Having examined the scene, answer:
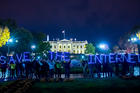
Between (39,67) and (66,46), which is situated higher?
(66,46)

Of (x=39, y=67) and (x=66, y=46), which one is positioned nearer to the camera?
(x=39, y=67)

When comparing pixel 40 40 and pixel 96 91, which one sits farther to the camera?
pixel 40 40

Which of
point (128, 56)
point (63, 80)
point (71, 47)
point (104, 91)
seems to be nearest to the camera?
point (104, 91)

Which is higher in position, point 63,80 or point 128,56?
point 128,56

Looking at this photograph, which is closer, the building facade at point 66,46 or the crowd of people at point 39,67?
the crowd of people at point 39,67

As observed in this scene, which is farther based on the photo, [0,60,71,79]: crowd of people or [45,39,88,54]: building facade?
[45,39,88,54]: building facade

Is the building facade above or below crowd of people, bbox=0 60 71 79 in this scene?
above

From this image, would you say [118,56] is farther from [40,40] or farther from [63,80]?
[40,40]

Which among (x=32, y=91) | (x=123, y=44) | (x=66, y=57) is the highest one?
(x=123, y=44)

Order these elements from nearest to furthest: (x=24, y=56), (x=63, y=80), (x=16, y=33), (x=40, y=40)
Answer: (x=63, y=80) → (x=24, y=56) → (x=16, y=33) → (x=40, y=40)

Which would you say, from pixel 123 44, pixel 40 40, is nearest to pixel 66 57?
pixel 40 40

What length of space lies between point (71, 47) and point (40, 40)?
282 feet

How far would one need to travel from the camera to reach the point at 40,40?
100 m

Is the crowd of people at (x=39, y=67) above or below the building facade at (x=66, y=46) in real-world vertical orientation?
below
